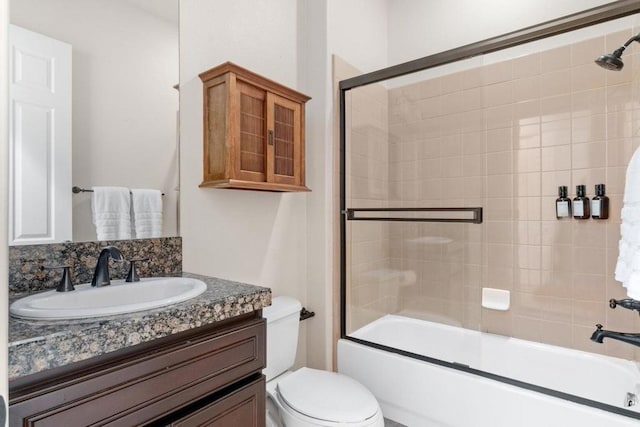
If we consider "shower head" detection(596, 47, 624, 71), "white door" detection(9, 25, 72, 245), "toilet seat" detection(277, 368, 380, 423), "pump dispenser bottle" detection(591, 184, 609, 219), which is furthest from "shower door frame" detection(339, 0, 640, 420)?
"white door" detection(9, 25, 72, 245)

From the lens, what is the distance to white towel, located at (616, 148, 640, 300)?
3.77ft

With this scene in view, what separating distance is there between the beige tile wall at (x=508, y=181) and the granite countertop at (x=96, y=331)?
1.35 meters

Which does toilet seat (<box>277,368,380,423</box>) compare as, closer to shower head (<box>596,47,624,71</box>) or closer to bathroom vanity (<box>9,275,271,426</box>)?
bathroom vanity (<box>9,275,271,426</box>)

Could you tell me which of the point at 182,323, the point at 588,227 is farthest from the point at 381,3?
the point at 182,323

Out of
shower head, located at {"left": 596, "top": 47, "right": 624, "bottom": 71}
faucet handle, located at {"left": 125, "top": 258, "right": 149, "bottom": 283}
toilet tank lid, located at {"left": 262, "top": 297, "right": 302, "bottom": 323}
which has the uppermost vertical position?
shower head, located at {"left": 596, "top": 47, "right": 624, "bottom": 71}

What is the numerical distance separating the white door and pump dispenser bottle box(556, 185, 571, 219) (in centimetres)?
236

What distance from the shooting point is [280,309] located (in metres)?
1.71

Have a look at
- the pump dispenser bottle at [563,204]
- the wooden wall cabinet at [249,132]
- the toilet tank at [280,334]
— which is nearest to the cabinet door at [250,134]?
the wooden wall cabinet at [249,132]

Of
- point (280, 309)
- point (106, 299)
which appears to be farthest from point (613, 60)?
point (106, 299)

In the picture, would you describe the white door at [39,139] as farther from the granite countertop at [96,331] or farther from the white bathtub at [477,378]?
the white bathtub at [477,378]

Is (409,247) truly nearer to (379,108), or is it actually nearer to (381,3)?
(379,108)

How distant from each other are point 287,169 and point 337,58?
821mm

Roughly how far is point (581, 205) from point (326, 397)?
1693mm

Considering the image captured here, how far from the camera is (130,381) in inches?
32.1
